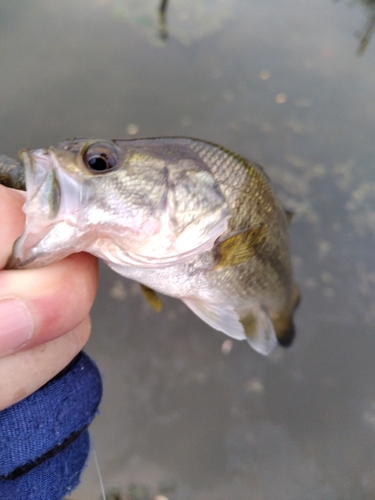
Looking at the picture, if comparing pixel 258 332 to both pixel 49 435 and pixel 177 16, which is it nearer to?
pixel 49 435

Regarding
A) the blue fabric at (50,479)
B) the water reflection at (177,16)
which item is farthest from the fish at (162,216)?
the water reflection at (177,16)

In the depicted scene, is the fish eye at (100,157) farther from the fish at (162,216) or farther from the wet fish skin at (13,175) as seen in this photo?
the wet fish skin at (13,175)

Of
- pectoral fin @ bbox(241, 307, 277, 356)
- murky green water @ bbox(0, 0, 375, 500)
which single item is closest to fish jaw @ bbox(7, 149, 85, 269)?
pectoral fin @ bbox(241, 307, 277, 356)

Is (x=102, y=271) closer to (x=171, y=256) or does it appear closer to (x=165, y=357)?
(x=165, y=357)

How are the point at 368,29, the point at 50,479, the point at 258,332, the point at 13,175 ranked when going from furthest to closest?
the point at 368,29, the point at 258,332, the point at 50,479, the point at 13,175

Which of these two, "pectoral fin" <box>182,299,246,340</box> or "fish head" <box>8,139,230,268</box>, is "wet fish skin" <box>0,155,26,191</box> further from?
"pectoral fin" <box>182,299,246,340</box>

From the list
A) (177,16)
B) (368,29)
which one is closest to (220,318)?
(177,16)

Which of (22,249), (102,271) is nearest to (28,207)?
(22,249)
